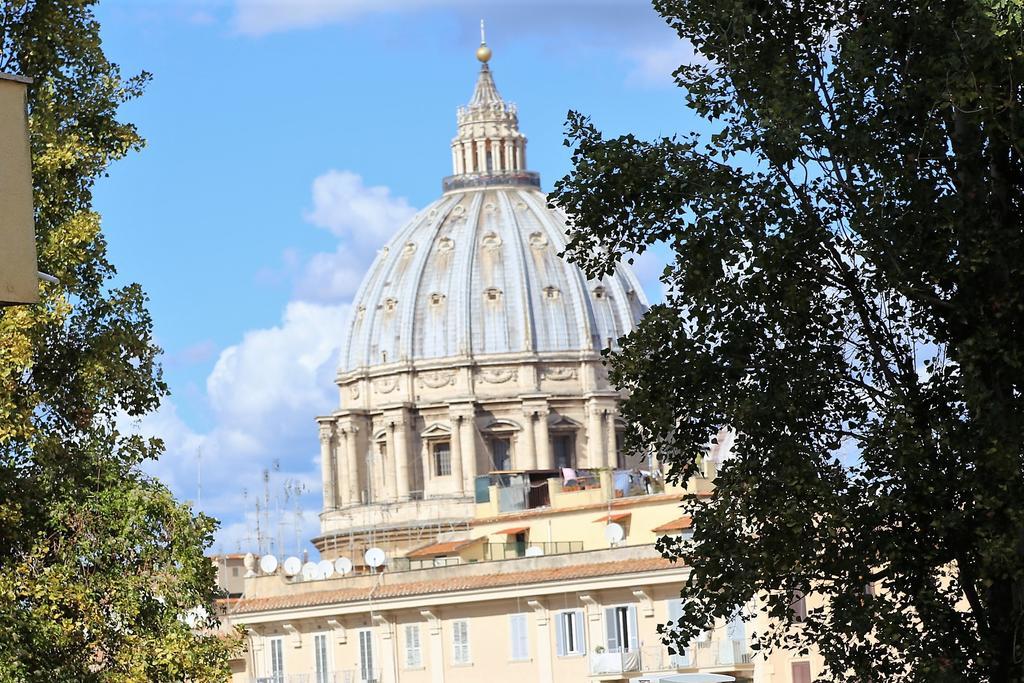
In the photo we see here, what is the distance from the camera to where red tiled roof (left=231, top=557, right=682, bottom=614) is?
55.4 metres

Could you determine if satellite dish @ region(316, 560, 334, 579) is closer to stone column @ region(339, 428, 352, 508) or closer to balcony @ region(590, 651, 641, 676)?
balcony @ region(590, 651, 641, 676)

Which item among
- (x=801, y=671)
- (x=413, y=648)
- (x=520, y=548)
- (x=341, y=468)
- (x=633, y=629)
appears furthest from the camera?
(x=341, y=468)

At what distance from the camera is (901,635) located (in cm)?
1534

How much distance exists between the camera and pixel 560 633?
57.1m

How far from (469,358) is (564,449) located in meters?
7.33

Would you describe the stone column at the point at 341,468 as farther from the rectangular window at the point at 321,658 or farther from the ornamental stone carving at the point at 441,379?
the rectangular window at the point at 321,658

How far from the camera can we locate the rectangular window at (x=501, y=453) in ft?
409

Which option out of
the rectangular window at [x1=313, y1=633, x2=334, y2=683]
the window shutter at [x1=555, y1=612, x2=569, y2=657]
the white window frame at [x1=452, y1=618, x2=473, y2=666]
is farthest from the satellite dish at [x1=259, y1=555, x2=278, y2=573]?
the window shutter at [x1=555, y1=612, x2=569, y2=657]

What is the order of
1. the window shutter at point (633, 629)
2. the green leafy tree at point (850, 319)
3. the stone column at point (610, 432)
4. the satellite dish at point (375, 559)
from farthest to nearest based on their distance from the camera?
the stone column at point (610, 432)
the satellite dish at point (375, 559)
the window shutter at point (633, 629)
the green leafy tree at point (850, 319)

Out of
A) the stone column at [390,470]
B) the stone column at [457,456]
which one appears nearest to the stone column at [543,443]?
the stone column at [457,456]

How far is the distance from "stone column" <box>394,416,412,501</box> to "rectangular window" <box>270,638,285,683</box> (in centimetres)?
5801

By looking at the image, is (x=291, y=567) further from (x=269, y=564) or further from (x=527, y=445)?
(x=527, y=445)

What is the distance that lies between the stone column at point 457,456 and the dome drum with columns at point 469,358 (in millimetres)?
80

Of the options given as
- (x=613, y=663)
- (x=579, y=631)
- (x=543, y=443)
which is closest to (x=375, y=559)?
(x=579, y=631)
